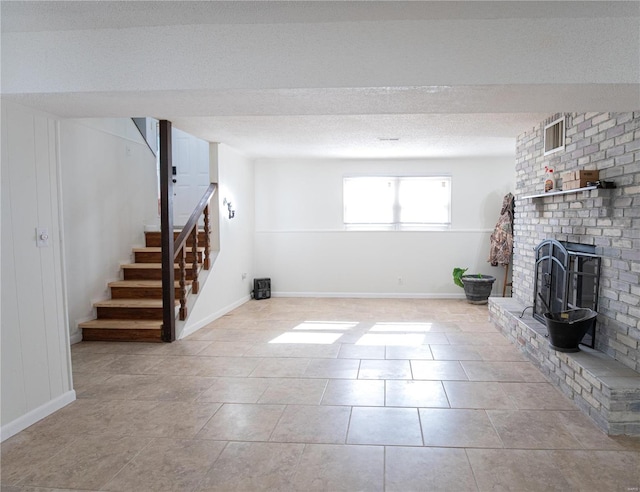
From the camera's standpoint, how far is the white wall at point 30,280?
102 inches

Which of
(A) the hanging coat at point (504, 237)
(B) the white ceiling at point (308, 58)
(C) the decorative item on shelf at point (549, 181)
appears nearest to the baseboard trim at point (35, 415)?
(B) the white ceiling at point (308, 58)

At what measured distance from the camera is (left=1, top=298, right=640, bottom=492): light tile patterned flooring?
220 centimetres

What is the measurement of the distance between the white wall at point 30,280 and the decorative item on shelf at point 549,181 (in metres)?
3.91

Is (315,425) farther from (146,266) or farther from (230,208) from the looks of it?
(230,208)

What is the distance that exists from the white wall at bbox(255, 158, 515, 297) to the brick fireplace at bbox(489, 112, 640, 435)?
2.81 meters

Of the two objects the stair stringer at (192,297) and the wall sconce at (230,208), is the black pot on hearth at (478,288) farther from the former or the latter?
the stair stringer at (192,297)

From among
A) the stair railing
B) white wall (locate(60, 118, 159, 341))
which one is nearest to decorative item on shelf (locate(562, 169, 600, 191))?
the stair railing

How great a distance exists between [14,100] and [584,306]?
4125 millimetres

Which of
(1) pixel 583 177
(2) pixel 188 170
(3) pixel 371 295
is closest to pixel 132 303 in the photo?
(2) pixel 188 170

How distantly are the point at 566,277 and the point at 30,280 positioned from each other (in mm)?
3875

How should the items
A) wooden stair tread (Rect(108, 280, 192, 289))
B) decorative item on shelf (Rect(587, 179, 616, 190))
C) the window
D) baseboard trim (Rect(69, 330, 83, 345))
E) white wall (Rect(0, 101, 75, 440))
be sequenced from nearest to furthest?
1. white wall (Rect(0, 101, 75, 440))
2. decorative item on shelf (Rect(587, 179, 616, 190))
3. baseboard trim (Rect(69, 330, 83, 345))
4. wooden stair tread (Rect(108, 280, 192, 289))
5. the window

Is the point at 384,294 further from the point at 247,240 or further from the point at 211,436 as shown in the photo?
the point at 211,436

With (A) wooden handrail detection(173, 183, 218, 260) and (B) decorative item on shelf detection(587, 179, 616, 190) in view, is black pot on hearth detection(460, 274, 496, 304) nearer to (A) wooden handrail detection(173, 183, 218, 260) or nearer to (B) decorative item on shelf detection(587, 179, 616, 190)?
(B) decorative item on shelf detection(587, 179, 616, 190)

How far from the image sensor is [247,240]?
273 inches
